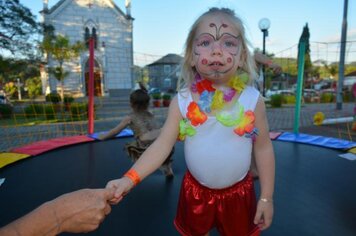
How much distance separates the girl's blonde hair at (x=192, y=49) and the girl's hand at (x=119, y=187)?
0.45m

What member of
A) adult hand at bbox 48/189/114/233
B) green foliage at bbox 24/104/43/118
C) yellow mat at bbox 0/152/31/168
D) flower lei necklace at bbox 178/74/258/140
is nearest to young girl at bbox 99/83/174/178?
yellow mat at bbox 0/152/31/168

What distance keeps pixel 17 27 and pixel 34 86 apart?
1793 centimetres

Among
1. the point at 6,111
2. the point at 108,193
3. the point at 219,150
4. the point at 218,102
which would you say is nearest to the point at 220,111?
the point at 218,102

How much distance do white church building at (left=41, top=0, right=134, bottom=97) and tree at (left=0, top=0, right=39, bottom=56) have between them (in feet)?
18.4

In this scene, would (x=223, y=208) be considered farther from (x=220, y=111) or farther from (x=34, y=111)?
(x=34, y=111)

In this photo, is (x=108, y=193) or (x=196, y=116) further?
(x=196, y=116)

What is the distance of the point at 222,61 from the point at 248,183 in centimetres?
47

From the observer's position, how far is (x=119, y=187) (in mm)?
808

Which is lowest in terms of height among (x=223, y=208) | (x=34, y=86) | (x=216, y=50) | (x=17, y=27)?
(x=223, y=208)

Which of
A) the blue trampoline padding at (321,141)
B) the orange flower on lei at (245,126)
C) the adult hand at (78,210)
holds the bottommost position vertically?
the blue trampoline padding at (321,141)

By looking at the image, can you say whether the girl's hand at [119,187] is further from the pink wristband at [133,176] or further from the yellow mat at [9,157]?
the yellow mat at [9,157]

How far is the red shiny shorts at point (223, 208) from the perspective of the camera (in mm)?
1033

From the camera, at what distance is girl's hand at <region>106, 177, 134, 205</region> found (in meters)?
0.78

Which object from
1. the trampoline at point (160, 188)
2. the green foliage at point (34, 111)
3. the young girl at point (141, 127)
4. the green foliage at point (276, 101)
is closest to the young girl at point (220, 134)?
the trampoline at point (160, 188)
